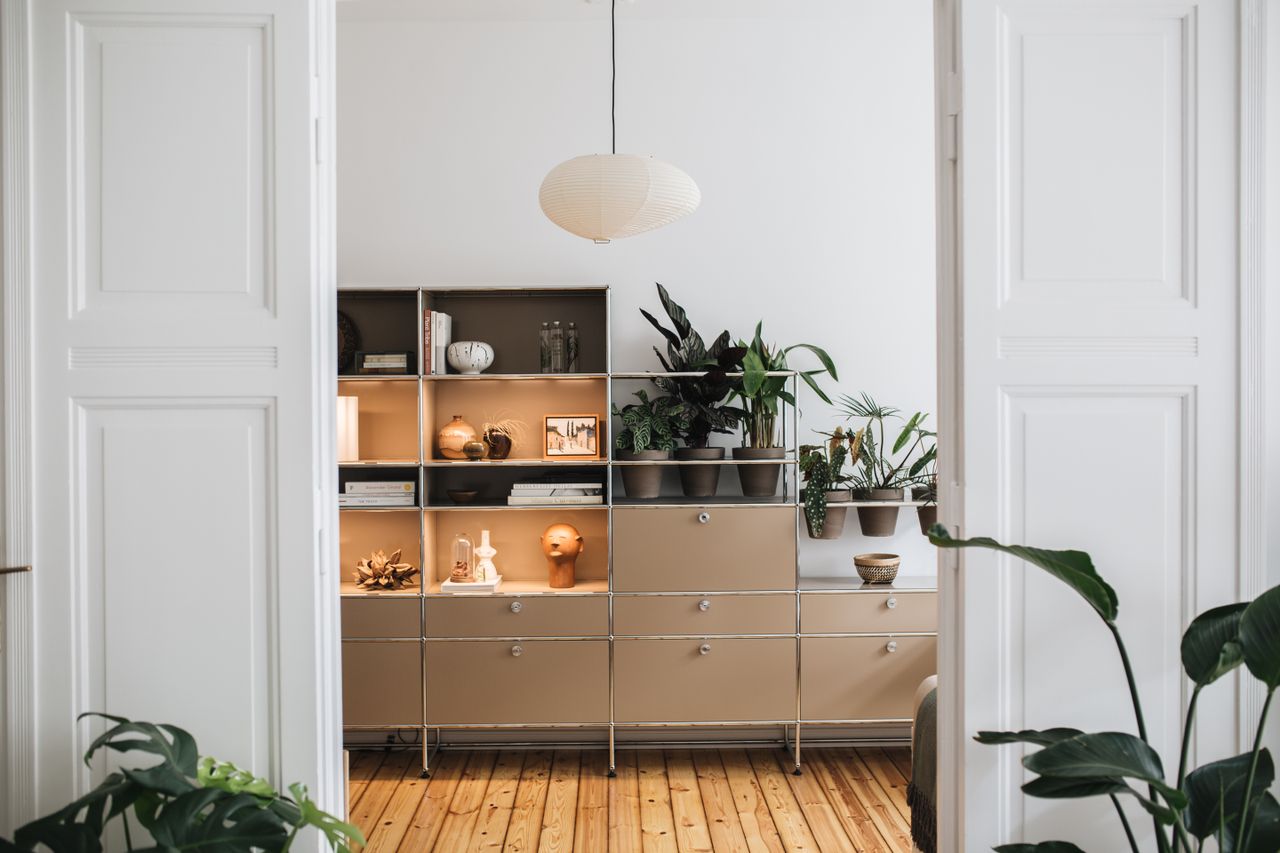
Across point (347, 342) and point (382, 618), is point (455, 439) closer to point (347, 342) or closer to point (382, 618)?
point (347, 342)

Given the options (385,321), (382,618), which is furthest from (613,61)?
(382,618)

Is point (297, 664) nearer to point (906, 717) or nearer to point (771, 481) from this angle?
point (771, 481)

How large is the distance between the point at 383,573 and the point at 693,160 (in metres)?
2.19

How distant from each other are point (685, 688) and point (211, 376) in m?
2.31

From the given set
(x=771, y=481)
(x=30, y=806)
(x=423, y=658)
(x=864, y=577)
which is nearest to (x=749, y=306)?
(x=771, y=481)

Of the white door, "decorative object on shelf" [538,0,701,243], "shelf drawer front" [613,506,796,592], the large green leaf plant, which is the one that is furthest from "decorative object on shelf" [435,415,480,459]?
the large green leaf plant

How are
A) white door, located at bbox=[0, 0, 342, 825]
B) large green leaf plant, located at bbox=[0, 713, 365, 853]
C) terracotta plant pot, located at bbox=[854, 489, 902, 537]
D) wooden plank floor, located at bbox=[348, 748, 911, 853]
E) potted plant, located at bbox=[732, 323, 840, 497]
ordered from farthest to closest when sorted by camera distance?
terracotta plant pot, located at bbox=[854, 489, 902, 537]
potted plant, located at bbox=[732, 323, 840, 497]
wooden plank floor, located at bbox=[348, 748, 911, 853]
white door, located at bbox=[0, 0, 342, 825]
large green leaf plant, located at bbox=[0, 713, 365, 853]

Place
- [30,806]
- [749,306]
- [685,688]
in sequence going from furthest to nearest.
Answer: [749,306]
[685,688]
[30,806]

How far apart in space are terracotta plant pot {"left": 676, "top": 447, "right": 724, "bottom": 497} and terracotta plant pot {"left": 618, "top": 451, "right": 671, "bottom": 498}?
87 mm

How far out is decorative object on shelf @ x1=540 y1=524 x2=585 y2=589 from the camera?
353 centimetres

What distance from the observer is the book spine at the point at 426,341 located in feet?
11.4

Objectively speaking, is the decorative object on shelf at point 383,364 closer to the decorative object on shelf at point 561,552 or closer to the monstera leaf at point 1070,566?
the decorative object on shelf at point 561,552

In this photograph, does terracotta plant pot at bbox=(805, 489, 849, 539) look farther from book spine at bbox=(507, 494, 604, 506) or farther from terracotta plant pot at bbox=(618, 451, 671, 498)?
book spine at bbox=(507, 494, 604, 506)

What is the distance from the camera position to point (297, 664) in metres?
1.68
